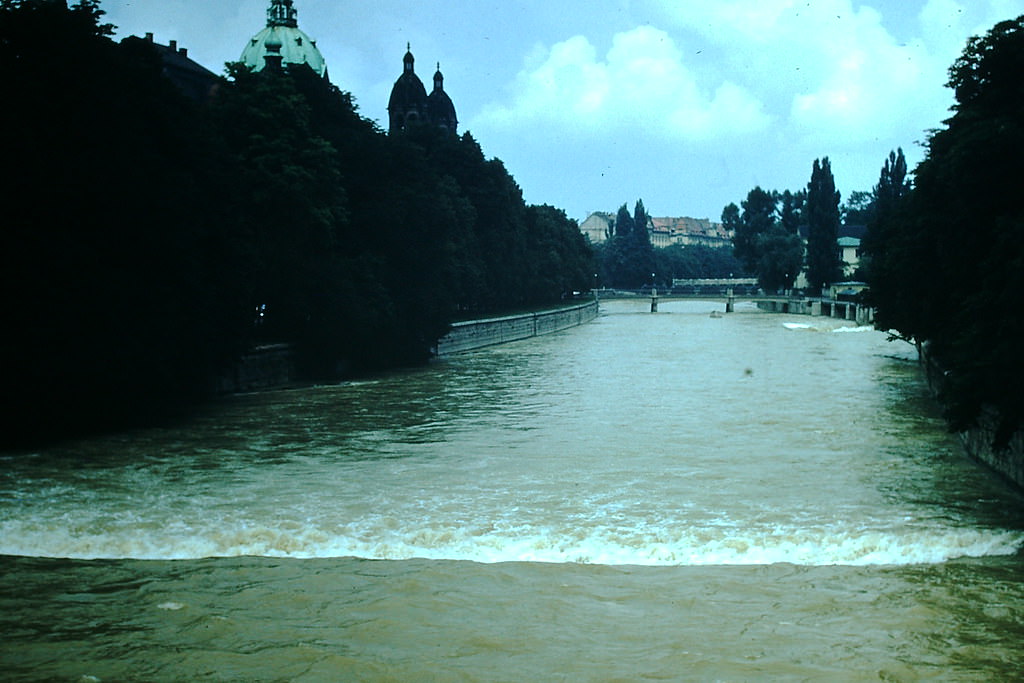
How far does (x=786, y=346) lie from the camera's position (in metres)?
69.9

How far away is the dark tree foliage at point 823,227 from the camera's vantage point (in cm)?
12638

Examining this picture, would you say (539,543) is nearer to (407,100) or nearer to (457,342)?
(457,342)

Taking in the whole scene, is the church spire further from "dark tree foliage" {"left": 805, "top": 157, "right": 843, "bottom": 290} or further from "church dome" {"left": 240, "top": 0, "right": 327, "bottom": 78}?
"dark tree foliage" {"left": 805, "top": 157, "right": 843, "bottom": 290}

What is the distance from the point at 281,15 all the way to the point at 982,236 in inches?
3968

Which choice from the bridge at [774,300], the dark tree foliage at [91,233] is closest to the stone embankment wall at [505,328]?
the bridge at [774,300]

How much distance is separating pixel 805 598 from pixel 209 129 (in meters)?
27.8

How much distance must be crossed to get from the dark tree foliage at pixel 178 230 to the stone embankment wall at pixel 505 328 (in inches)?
296

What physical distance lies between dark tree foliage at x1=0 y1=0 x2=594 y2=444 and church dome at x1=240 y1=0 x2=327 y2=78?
5702 centimetres

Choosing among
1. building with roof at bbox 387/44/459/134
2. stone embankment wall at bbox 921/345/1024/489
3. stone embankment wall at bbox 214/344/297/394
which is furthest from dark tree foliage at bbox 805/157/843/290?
stone embankment wall at bbox 921/345/1024/489

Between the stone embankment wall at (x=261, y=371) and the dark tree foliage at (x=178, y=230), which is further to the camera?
the stone embankment wall at (x=261, y=371)

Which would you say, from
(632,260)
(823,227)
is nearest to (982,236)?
(823,227)

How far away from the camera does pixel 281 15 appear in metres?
111

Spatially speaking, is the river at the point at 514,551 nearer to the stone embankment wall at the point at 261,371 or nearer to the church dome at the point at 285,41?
the stone embankment wall at the point at 261,371

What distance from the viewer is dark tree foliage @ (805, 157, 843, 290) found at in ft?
415
